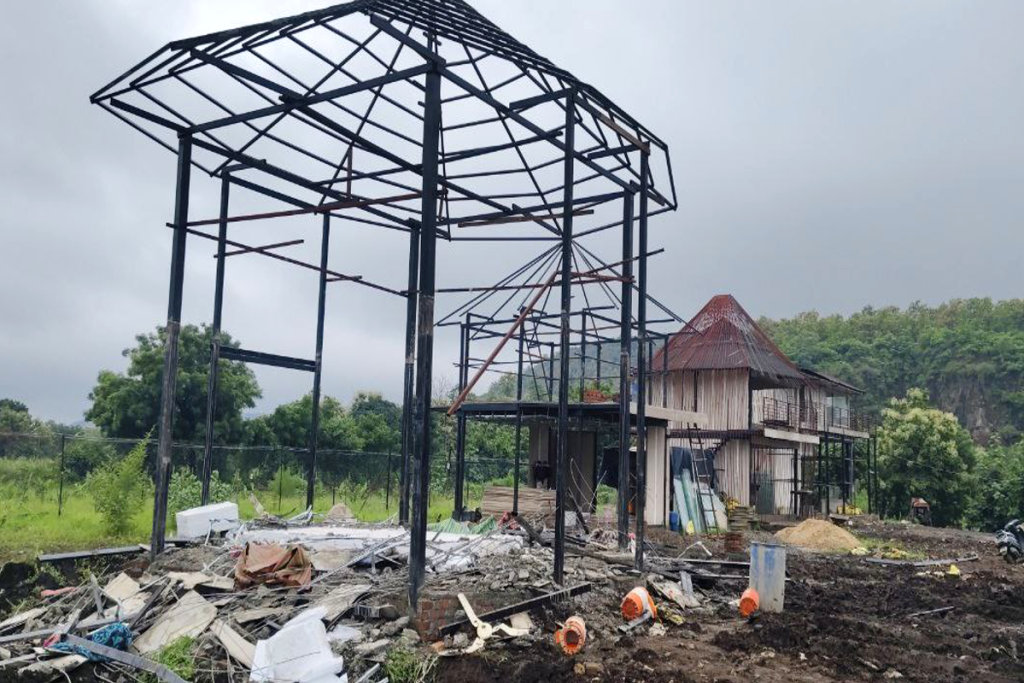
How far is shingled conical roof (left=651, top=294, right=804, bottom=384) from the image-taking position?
38594 mm

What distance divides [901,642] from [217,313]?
11092 millimetres

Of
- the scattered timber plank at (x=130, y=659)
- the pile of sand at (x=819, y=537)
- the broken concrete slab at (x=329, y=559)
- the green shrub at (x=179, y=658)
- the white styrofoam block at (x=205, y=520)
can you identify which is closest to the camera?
the scattered timber plank at (x=130, y=659)

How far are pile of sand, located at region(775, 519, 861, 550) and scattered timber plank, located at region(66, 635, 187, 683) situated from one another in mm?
21405

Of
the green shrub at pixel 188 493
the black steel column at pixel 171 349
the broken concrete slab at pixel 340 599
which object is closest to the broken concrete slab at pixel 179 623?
the broken concrete slab at pixel 340 599

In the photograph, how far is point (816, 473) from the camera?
46.1 metres

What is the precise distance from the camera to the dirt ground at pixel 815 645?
919cm

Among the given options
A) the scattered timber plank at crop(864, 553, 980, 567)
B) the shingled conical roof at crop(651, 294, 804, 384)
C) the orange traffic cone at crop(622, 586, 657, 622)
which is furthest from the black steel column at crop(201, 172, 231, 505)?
the shingled conical roof at crop(651, 294, 804, 384)

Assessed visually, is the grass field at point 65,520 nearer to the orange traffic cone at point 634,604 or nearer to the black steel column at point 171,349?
the black steel column at point 171,349

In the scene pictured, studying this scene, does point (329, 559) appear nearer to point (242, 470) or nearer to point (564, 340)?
point (564, 340)

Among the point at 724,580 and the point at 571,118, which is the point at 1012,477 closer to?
the point at 724,580

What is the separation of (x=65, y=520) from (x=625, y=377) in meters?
11.9

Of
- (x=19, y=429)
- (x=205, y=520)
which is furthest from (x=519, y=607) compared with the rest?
(x=19, y=429)

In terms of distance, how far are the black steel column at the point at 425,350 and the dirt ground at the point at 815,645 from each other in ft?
3.92

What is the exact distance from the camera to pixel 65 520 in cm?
1705
